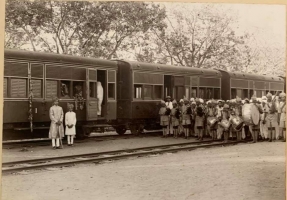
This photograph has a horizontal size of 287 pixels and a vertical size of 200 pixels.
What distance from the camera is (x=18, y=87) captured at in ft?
18.4

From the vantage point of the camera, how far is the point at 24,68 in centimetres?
592

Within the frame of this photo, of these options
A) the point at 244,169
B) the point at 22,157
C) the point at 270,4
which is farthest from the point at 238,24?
the point at 22,157

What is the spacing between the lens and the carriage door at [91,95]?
6.68m

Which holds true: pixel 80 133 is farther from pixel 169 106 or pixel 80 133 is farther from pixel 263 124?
pixel 263 124

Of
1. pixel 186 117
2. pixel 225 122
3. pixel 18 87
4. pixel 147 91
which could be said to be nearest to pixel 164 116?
pixel 186 117

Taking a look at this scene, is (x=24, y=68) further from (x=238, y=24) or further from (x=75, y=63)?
(x=238, y=24)

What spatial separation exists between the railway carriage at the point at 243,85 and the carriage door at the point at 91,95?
2.12 metres

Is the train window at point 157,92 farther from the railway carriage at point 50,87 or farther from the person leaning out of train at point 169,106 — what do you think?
A: the railway carriage at point 50,87

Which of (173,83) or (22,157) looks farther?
(173,83)

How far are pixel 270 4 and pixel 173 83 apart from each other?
2.79 metres

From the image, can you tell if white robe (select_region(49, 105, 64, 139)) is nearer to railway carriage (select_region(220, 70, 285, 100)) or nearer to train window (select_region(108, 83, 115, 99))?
train window (select_region(108, 83, 115, 99))

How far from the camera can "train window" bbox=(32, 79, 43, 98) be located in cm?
599

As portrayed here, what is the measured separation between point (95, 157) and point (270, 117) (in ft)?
8.60

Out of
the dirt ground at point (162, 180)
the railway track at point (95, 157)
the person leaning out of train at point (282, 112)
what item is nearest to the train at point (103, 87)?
the person leaning out of train at point (282, 112)
